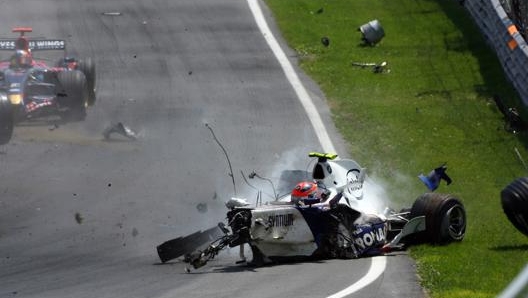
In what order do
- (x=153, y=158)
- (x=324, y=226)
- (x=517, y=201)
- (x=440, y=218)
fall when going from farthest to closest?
(x=153, y=158), (x=440, y=218), (x=324, y=226), (x=517, y=201)

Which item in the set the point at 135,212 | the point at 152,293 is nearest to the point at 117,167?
the point at 135,212

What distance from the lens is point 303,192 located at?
13.8m

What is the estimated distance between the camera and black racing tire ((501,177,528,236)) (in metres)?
13.1

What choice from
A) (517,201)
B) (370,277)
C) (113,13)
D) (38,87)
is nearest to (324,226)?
(370,277)

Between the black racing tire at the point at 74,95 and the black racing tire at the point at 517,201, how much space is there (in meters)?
11.9

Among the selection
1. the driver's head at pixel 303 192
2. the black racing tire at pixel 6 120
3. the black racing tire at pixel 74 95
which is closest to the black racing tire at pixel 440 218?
the driver's head at pixel 303 192

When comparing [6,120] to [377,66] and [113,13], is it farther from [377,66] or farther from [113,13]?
[113,13]

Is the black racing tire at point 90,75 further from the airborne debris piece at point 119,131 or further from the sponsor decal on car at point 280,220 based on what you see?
the sponsor decal on car at point 280,220

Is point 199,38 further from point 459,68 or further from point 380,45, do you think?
point 459,68

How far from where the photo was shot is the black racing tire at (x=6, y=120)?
20578mm

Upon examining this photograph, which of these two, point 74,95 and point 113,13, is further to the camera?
point 113,13

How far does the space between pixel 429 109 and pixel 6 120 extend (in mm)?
9060

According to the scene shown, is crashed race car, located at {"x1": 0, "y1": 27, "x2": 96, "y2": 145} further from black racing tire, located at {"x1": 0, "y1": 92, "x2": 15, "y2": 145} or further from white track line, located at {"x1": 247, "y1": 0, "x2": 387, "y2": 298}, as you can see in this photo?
white track line, located at {"x1": 247, "y1": 0, "x2": 387, "y2": 298}

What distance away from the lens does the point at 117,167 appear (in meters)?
19.2
